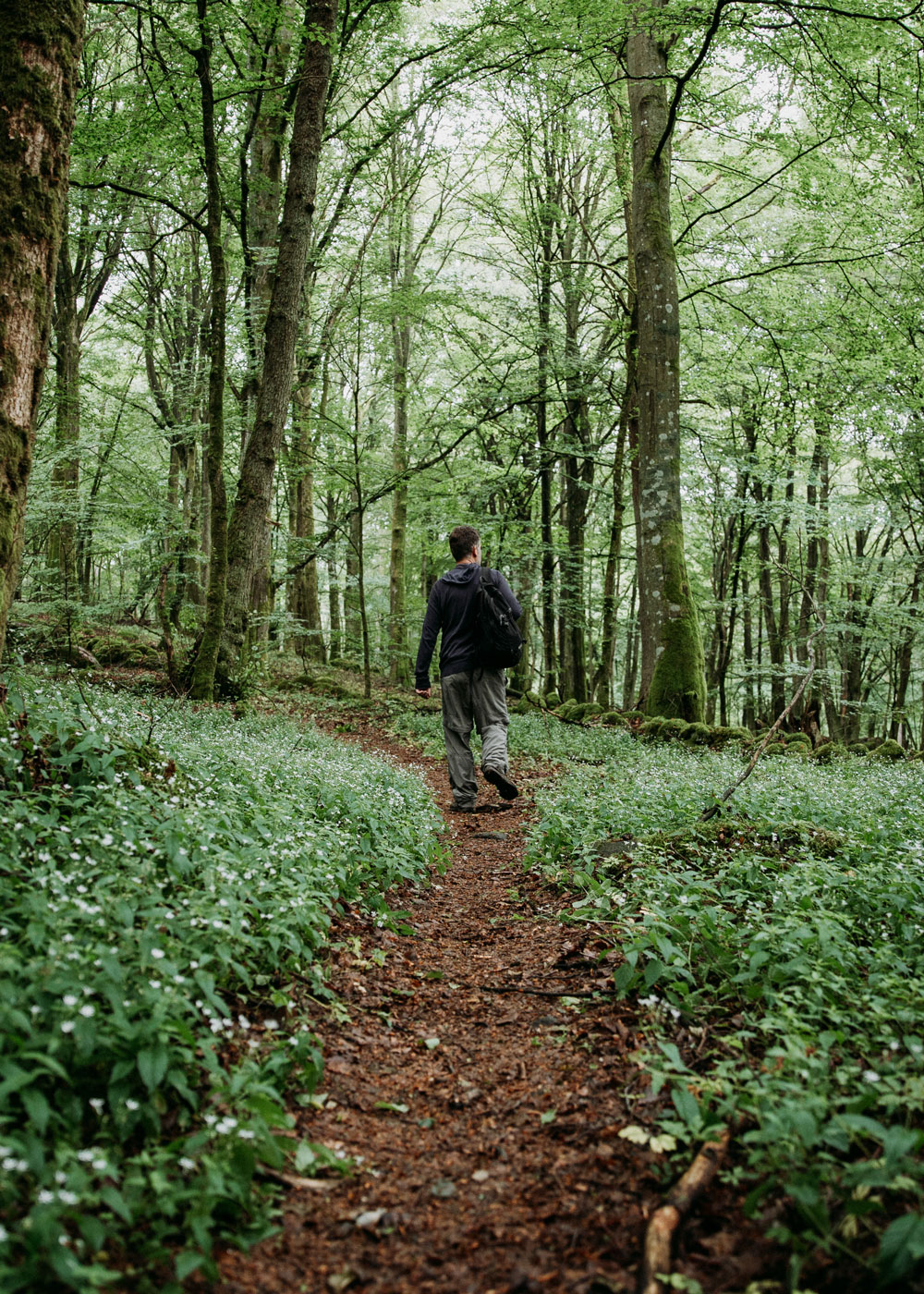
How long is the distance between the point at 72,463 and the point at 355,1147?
16.0 metres

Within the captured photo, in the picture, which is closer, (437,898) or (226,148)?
(437,898)

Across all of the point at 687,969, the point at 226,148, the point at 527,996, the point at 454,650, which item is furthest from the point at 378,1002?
the point at 226,148

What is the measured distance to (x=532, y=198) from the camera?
18391mm

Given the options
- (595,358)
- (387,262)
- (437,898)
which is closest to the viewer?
(437,898)

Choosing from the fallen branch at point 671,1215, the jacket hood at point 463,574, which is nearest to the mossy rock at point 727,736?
the jacket hood at point 463,574

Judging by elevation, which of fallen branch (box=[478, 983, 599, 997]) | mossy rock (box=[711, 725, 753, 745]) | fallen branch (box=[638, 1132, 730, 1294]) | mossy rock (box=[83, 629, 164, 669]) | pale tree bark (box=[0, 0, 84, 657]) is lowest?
fallen branch (box=[478, 983, 599, 997])

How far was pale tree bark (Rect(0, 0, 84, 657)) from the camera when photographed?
13.0 ft

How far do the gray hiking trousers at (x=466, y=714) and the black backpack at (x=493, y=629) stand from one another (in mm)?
241

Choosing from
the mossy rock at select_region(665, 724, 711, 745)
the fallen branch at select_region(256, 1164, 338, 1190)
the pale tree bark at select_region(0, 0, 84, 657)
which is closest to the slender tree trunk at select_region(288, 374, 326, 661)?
the mossy rock at select_region(665, 724, 711, 745)

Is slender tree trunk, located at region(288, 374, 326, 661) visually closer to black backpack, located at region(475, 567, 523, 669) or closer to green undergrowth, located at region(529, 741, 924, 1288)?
black backpack, located at region(475, 567, 523, 669)

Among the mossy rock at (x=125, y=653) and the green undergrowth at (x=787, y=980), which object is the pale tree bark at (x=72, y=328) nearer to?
the mossy rock at (x=125, y=653)

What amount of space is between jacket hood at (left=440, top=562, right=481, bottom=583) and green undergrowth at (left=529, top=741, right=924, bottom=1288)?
311 cm

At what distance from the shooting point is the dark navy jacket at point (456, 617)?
26.8 feet

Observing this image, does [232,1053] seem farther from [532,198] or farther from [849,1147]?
[532,198]
